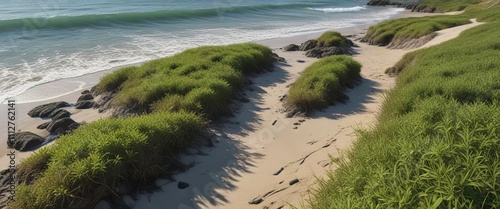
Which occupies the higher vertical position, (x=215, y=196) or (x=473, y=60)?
(x=473, y=60)

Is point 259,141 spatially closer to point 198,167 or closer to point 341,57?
point 198,167

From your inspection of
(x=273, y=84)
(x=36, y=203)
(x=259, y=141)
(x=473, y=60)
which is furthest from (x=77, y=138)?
(x=473, y=60)

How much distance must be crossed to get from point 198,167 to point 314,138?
267 centimetres

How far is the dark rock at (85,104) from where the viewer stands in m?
10.6

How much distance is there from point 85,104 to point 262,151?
6255mm

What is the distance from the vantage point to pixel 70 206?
4.87m

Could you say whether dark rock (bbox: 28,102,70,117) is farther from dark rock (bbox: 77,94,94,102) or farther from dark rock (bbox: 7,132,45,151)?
dark rock (bbox: 7,132,45,151)

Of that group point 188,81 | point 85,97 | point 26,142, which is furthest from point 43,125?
point 188,81

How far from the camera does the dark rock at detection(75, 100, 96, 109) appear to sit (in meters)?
10.6

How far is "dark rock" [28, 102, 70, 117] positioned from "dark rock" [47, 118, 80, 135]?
1315mm

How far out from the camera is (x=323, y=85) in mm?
10258

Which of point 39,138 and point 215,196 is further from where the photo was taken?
point 39,138

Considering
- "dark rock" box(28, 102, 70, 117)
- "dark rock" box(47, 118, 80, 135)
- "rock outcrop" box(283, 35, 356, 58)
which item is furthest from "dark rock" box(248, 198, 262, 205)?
"rock outcrop" box(283, 35, 356, 58)

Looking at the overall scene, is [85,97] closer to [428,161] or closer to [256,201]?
[256,201]
